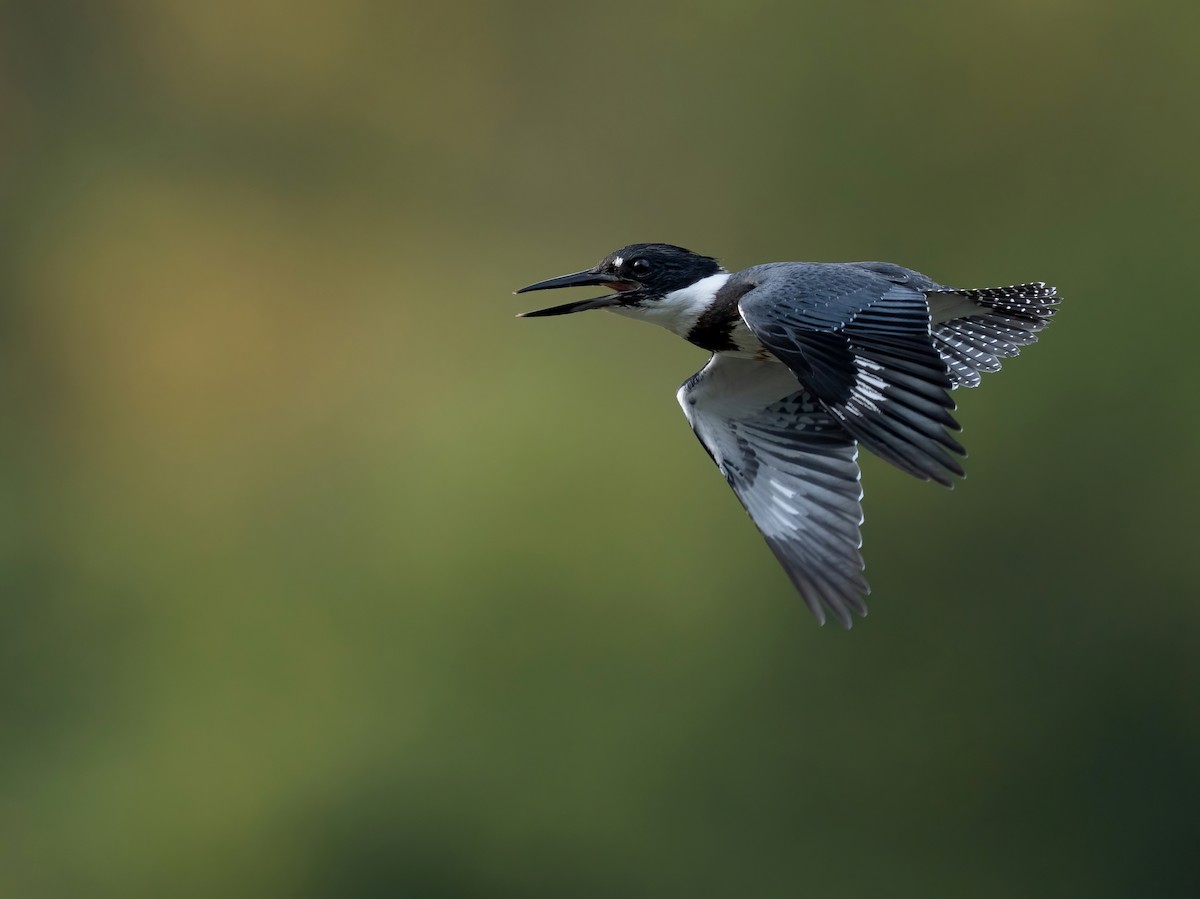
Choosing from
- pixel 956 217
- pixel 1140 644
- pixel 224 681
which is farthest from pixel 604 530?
pixel 956 217

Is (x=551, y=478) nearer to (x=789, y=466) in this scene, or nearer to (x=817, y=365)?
(x=789, y=466)

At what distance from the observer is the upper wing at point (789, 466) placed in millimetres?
4355

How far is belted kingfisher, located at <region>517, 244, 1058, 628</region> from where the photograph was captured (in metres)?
3.83

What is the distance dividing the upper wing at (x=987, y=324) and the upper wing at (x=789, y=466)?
1.22ft

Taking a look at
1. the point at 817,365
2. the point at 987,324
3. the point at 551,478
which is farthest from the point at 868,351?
the point at 551,478

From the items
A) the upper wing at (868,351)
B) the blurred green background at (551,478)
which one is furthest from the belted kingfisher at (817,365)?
the blurred green background at (551,478)

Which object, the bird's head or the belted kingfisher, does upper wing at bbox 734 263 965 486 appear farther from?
the bird's head

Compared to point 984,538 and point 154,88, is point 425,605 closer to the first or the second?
point 984,538

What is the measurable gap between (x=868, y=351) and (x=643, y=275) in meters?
0.95

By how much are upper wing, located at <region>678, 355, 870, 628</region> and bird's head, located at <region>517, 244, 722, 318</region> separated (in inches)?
9.7

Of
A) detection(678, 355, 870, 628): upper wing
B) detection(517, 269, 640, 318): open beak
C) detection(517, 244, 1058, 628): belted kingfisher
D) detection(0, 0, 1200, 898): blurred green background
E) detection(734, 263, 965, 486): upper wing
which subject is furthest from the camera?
detection(0, 0, 1200, 898): blurred green background

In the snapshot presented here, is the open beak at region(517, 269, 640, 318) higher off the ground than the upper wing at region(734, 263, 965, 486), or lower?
higher

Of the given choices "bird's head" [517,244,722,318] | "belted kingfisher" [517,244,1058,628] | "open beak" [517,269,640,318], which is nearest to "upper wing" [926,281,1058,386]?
"belted kingfisher" [517,244,1058,628]

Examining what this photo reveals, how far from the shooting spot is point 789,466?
4676 millimetres
